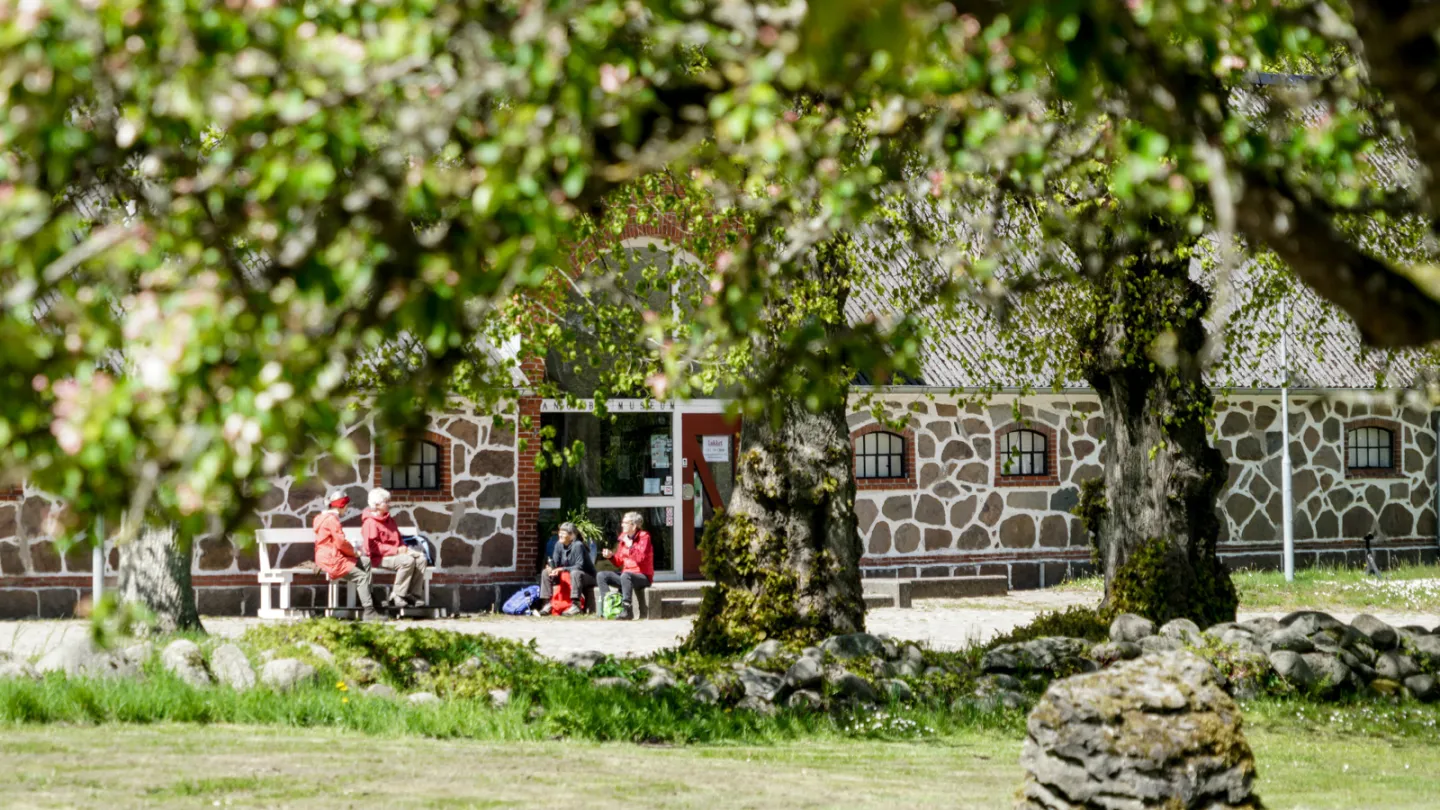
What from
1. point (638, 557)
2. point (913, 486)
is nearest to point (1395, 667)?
point (638, 557)

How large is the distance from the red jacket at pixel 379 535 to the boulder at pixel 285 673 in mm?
8173

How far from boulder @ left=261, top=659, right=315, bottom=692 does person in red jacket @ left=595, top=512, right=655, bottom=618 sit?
371 inches

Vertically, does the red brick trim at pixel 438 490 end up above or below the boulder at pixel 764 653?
above

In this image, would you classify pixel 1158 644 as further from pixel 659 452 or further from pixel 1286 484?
pixel 1286 484

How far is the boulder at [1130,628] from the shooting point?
13298 mm

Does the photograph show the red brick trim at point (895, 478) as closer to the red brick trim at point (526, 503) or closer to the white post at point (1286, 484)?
the red brick trim at point (526, 503)

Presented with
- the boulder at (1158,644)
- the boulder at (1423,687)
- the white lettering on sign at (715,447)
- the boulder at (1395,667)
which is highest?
the white lettering on sign at (715,447)

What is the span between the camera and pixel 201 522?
353cm

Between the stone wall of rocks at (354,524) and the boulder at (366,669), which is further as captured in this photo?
the stone wall of rocks at (354,524)

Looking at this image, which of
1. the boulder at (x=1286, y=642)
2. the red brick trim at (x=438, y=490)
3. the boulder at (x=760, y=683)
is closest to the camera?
the boulder at (x=760, y=683)

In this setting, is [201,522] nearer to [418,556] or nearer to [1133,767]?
[1133,767]

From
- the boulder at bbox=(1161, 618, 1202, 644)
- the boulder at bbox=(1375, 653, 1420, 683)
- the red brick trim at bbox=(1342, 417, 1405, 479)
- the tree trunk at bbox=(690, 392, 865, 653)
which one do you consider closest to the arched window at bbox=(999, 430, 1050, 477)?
the red brick trim at bbox=(1342, 417, 1405, 479)

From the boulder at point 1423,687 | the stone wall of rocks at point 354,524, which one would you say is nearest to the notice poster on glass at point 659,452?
the stone wall of rocks at point 354,524

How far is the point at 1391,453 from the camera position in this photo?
2739 centimetres
